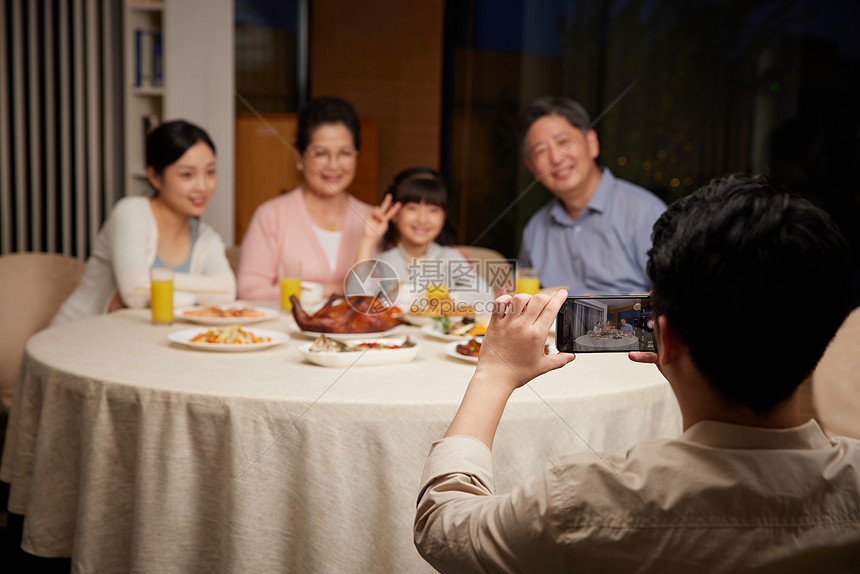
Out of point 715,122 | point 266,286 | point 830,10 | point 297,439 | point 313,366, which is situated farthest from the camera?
point 715,122

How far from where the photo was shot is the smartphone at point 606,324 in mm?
878

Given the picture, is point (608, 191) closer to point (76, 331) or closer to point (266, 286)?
point (266, 286)

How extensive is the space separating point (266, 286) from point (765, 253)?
2251 mm

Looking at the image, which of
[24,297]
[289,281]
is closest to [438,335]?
[289,281]

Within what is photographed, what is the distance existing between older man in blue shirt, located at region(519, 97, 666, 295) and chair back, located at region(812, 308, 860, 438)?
2.46ft

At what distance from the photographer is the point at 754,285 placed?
0.64m

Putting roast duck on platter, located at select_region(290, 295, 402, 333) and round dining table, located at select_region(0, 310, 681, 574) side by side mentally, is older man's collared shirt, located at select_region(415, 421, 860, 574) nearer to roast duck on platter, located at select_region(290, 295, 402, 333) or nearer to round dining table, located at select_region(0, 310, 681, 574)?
round dining table, located at select_region(0, 310, 681, 574)

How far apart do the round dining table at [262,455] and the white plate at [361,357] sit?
0.15 ft

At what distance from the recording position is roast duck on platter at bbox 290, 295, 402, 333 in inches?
68.2

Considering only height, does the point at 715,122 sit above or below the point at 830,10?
below

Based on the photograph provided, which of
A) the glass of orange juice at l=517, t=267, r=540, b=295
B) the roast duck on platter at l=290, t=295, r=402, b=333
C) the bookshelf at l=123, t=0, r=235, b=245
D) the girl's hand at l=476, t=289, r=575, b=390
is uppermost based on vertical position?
the bookshelf at l=123, t=0, r=235, b=245

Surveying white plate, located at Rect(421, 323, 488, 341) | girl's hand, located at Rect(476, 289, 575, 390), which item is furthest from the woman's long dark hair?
girl's hand, located at Rect(476, 289, 575, 390)

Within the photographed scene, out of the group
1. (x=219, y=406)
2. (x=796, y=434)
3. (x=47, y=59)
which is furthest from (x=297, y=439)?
(x=47, y=59)

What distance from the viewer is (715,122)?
12.0ft
